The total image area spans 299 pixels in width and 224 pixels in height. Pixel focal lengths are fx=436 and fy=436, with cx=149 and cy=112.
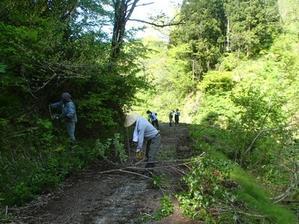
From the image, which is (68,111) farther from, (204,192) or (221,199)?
(221,199)

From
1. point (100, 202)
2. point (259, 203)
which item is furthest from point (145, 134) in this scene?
point (259, 203)

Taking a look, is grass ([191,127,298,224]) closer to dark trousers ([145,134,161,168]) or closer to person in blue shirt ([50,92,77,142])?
dark trousers ([145,134,161,168])

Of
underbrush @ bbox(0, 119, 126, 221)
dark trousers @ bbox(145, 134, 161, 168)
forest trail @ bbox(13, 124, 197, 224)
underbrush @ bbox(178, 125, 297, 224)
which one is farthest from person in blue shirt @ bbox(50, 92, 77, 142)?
underbrush @ bbox(178, 125, 297, 224)

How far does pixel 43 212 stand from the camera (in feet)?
28.5

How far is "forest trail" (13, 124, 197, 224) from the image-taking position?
838 centimetres

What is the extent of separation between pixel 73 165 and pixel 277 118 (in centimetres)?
925

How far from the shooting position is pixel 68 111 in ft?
41.3

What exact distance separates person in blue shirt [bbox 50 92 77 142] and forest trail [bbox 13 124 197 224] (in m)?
1.60

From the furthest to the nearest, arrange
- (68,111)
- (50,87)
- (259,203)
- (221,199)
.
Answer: (50,87) < (68,111) < (259,203) < (221,199)

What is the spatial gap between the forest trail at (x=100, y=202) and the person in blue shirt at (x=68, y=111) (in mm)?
1602

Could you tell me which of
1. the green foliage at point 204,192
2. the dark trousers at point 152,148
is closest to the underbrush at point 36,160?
the dark trousers at point 152,148

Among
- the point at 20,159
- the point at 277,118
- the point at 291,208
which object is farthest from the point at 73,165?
the point at 277,118

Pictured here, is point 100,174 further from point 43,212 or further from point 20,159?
point 43,212

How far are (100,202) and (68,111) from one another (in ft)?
13.0
